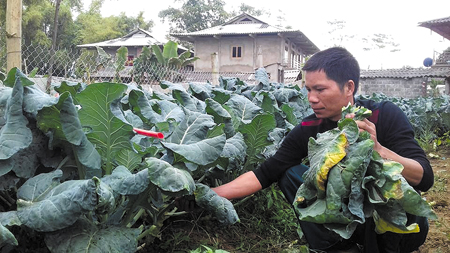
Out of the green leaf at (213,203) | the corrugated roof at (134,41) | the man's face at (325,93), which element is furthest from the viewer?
the corrugated roof at (134,41)

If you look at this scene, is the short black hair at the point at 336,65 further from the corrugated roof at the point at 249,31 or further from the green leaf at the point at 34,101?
the corrugated roof at the point at 249,31

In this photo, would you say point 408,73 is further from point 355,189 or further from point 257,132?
point 355,189

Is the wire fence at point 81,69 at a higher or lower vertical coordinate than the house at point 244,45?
lower

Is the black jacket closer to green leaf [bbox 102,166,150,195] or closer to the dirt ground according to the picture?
the dirt ground

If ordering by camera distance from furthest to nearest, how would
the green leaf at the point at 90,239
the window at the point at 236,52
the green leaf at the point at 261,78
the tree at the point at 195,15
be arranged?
the tree at the point at 195,15
the window at the point at 236,52
the green leaf at the point at 261,78
the green leaf at the point at 90,239

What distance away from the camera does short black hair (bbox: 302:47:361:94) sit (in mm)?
2035

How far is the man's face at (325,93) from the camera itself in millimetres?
2025

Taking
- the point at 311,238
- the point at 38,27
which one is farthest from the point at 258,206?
the point at 38,27

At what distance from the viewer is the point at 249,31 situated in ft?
85.7

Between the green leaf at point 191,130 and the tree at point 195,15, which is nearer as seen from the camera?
the green leaf at point 191,130

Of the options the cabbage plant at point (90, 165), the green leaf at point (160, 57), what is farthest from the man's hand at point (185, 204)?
the green leaf at point (160, 57)

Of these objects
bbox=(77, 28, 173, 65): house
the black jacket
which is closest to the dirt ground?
the black jacket

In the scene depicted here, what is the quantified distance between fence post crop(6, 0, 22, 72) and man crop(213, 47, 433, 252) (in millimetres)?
2397

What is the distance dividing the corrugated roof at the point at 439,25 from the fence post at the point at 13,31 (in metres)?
26.0
